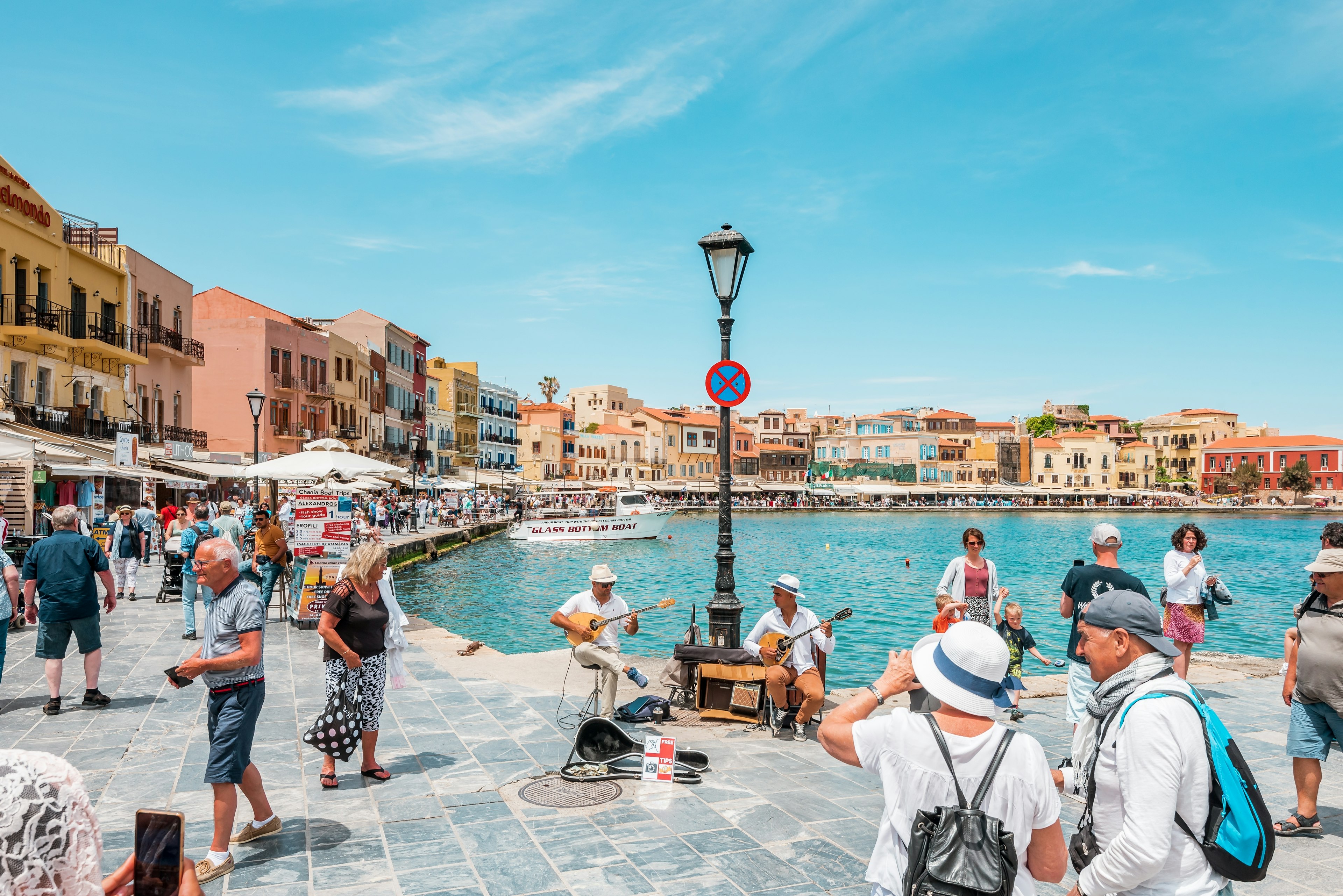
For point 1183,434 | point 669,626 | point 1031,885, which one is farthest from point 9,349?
point 1183,434

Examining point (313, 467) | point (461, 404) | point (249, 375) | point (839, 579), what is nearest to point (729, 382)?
point (313, 467)

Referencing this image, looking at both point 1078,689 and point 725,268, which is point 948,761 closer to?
point 1078,689

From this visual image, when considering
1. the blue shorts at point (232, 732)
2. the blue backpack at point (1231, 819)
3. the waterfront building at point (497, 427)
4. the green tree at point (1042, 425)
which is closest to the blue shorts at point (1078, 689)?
the blue backpack at point (1231, 819)

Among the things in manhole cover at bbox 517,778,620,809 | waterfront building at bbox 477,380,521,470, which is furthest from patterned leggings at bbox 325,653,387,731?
waterfront building at bbox 477,380,521,470

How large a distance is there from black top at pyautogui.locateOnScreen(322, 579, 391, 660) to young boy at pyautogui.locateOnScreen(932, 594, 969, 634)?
12.6 feet

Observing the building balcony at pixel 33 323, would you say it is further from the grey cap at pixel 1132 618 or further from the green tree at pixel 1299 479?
the green tree at pixel 1299 479

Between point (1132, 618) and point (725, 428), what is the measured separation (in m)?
6.28

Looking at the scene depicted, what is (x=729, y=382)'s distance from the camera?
8.73 m

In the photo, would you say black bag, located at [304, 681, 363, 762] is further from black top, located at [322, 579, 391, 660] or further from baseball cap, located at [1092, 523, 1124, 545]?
baseball cap, located at [1092, 523, 1124, 545]

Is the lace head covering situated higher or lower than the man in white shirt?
higher

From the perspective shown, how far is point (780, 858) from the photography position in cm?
470

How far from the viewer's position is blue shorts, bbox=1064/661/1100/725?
252 inches

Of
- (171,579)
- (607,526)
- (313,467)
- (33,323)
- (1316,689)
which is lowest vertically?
(607,526)

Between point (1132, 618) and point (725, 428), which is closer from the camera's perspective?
point (1132, 618)
